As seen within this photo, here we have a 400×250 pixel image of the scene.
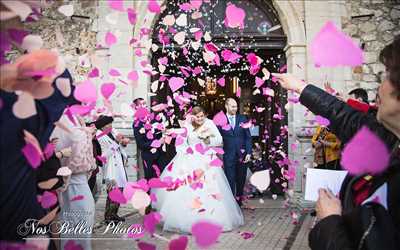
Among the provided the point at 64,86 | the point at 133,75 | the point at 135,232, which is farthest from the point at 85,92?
the point at 133,75

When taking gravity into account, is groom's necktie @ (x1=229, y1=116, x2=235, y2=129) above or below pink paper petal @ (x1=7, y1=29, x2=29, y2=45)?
below

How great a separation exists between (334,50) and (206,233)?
105 centimetres

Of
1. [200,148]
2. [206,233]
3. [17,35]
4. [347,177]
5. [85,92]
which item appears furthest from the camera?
[200,148]

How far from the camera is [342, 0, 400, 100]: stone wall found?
8.16m

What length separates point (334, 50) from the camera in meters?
1.97

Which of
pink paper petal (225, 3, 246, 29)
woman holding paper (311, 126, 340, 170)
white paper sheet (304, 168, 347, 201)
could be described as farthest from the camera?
pink paper petal (225, 3, 246, 29)

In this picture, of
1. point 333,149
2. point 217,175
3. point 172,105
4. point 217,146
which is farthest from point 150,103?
point 333,149

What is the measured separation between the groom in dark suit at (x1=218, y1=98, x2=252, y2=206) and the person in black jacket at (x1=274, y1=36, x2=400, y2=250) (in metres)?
6.15

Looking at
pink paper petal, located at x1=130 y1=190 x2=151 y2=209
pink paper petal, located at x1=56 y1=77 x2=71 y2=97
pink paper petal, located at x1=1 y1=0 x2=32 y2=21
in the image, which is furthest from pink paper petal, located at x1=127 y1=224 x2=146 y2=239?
pink paper petal, located at x1=1 y1=0 x2=32 y2=21

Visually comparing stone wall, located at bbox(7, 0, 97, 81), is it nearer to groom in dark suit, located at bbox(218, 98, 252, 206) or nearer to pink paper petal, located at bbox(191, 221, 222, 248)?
groom in dark suit, located at bbox(218, 98, 252, 206)

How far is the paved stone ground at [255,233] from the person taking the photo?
5148 mm

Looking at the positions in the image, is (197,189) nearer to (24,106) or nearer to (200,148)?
(200,148)

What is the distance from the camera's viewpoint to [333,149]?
6109 mm

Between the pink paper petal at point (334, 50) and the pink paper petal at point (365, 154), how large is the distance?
0.38 metres
